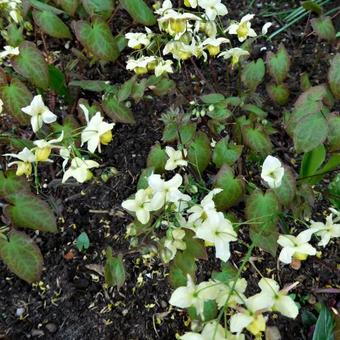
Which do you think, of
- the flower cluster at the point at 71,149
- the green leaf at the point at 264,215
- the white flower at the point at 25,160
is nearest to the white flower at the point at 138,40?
the flower cluster at the point at 71,149

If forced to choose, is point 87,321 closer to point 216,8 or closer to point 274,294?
point 274,294

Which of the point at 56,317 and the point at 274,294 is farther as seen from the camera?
the point at 56,317

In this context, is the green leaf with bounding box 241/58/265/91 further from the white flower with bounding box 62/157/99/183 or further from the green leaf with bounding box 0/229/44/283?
the green leaf with bounding box 0/229/44/283

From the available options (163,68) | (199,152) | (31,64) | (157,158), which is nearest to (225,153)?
(199,152)

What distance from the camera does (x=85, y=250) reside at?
1.59 m

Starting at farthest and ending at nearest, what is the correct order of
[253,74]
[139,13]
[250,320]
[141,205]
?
[139,13], [253,74], [141,205], [250,320]

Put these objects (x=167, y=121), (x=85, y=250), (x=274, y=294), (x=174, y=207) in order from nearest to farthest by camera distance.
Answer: (x=274, y=294) → (x=174, y=207) → (x=167, y=121) → (x=85, y=250)

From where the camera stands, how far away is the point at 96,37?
164 cm

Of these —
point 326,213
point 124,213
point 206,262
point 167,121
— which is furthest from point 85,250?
point 326,213

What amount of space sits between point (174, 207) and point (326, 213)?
646 mm

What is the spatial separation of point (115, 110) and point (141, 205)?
0.47 metres

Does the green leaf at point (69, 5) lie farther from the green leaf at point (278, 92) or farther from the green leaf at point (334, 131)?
the green leaf at point (334, 131)

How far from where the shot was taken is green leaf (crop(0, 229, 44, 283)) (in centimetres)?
132

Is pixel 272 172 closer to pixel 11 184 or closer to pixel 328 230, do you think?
pixel 328 230
